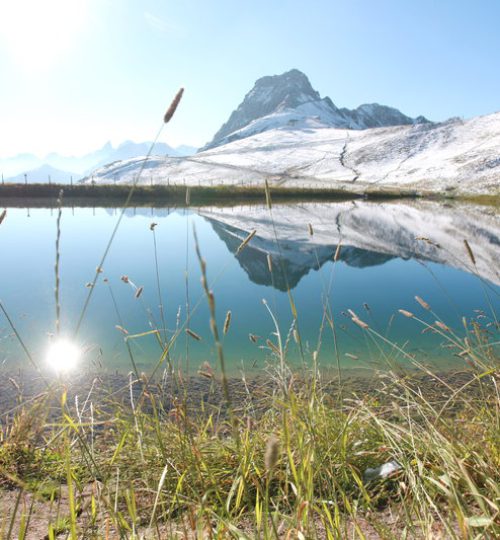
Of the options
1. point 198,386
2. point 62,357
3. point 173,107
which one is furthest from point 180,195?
point 173,107

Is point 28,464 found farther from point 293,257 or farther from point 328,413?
point 293,257

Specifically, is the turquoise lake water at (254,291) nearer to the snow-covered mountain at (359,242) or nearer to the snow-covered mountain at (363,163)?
the snow-covered mountain at (359,242)

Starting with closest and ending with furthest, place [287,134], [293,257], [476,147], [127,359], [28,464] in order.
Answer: [28,464] < [127,359] < [293,257] < [476,147] < [287,134]

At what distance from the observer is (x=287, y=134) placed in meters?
131

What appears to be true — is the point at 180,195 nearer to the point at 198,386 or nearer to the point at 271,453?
the point at 198,386

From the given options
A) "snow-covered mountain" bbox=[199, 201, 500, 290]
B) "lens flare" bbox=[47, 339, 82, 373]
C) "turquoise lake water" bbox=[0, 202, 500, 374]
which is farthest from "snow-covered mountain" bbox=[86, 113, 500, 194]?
"lens flare" bbox=[47, 339, 82, 373]

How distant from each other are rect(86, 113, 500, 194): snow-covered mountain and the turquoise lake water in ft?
156

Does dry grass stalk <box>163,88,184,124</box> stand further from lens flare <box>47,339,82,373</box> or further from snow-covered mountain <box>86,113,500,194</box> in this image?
snow-covered mountain <box>86,113,500,194</box>

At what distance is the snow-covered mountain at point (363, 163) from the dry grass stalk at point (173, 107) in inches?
2636

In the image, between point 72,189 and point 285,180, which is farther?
point 285,180

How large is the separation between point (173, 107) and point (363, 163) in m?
96.4

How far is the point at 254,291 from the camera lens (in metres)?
13.0

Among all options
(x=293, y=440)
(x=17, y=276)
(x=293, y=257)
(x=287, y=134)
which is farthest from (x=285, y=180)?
(x=293, y=440)

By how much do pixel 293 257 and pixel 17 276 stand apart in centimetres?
1111
